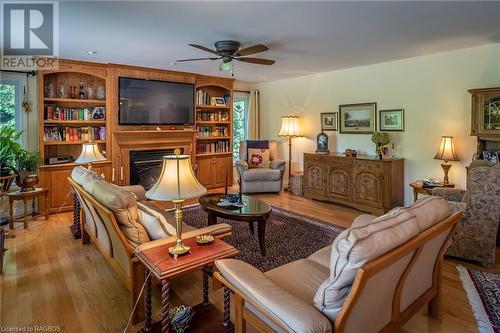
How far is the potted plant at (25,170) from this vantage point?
4111mm

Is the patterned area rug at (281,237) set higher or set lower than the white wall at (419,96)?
lower

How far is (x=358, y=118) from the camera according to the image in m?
5.56

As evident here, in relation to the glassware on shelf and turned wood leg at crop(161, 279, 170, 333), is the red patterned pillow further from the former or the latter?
turned wood leg at crop(161, 279, 170, 333)

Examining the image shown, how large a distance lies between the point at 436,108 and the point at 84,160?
4851mm

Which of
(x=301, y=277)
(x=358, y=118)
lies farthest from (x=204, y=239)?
(x=358, y=118)

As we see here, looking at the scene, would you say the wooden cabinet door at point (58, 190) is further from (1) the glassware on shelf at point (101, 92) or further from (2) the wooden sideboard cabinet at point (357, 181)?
(2) the wooden sideboard cabinet at point (357, 181)

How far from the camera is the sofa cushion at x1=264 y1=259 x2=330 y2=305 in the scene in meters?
1.79

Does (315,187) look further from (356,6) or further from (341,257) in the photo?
(341,257)

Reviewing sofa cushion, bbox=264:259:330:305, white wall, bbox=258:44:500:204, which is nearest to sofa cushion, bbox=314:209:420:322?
sofa cushion, bbox=264:259:330:305

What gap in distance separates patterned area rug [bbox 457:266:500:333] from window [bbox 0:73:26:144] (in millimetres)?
6006

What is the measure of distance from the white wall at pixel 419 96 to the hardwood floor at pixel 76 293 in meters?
2.02

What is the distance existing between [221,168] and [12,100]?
→ 386cm

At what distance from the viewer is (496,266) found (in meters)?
3.01

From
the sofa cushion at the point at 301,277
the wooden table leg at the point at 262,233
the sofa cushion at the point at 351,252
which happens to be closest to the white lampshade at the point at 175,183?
the sofa cushion at the point at 301,277
